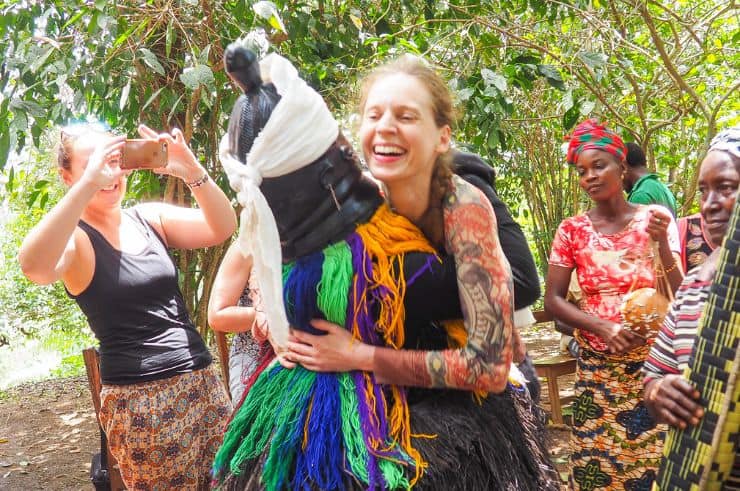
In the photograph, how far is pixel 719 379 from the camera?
1.05 metres

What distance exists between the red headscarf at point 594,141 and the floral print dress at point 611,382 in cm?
32

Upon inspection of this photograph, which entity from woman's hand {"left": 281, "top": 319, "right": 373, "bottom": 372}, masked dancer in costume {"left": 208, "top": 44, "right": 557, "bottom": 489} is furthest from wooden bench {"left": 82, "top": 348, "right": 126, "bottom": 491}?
woman's hand {"left": 281, "top": 319, "right": 373, "bottom": 372}

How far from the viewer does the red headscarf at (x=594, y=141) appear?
306cm

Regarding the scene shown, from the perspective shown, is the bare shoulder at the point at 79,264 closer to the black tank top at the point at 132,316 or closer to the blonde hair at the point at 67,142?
the black tank top at the point at 132,316

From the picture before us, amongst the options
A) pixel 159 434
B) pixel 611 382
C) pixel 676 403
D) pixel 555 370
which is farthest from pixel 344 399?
pixel 555 370

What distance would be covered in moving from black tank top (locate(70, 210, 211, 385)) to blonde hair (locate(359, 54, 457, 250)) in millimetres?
1224

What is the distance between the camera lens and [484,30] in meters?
4.06

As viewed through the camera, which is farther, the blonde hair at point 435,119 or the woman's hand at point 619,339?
the woman's hand at point 619,339

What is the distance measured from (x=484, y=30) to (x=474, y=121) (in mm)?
1064

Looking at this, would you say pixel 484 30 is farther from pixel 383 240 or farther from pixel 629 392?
pixel 383 240

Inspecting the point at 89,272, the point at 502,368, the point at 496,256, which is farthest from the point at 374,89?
the point at 89,272

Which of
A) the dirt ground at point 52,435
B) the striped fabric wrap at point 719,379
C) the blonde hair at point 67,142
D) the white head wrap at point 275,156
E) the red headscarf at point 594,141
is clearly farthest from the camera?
the dirt ground at point 52,435

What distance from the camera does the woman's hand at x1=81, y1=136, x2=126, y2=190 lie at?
2.10 meters

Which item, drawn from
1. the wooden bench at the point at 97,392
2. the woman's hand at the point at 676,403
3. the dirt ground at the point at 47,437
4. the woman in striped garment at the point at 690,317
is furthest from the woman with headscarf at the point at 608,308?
the dirt ground at the point at 47,437
